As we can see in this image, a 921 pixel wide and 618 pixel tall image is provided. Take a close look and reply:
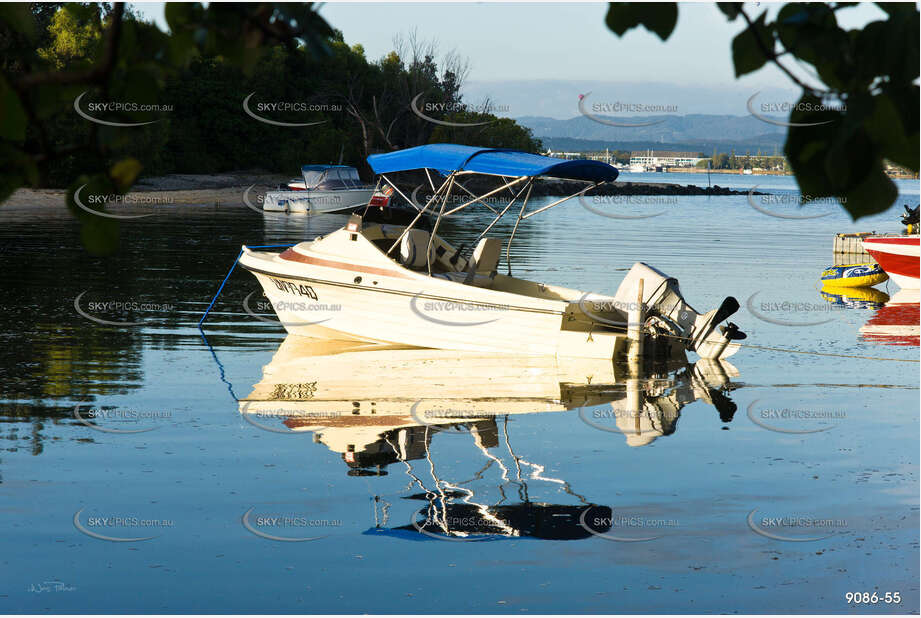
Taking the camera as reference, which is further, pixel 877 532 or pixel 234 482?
pixel 234 482

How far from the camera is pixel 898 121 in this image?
2.22m

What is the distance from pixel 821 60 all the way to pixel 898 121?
1.02 ft

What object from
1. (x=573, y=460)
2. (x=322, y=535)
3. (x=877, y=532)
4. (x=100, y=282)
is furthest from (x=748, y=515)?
(x=100, y=282)

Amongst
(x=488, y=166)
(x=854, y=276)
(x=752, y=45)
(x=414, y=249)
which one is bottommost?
(x=854, y=276)

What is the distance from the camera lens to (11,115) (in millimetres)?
2400

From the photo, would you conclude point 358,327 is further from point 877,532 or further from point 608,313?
point 877,532

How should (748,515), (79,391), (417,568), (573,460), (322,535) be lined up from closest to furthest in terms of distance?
(417,568) → (322,535) → (748,515) → (573,460) → (79,391)

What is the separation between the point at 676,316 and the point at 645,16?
12.2 m
